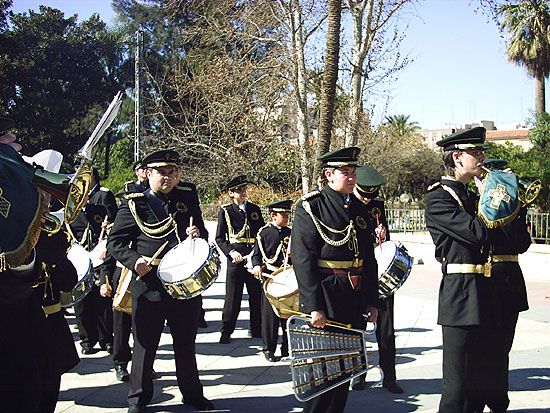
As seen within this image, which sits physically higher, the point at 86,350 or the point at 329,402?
the point at 329,402

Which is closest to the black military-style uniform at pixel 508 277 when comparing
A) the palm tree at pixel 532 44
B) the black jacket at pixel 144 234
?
the black jacket at pixel 144 234

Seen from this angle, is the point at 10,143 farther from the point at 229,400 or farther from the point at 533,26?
the point at 533,26

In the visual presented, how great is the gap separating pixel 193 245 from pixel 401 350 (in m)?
3.73

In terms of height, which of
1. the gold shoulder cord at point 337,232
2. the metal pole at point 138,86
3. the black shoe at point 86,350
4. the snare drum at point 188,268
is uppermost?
the metal pole at point 138,86

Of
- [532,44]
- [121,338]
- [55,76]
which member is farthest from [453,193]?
[55,76]

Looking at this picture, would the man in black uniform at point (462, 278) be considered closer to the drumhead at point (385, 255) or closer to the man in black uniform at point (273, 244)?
the drumhead at point (385, 255)

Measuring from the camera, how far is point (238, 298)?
Answer: 9602 mm

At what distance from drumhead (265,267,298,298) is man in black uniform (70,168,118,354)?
2981 mm

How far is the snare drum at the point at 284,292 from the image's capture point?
597 centimetres

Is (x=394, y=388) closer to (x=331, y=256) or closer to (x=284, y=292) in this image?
(x=284, y=292)

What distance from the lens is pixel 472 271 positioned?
510 cm

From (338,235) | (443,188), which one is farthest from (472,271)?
(338,235)

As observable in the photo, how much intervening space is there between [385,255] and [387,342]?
871 mm

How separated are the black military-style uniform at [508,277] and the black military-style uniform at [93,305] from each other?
478 cm
